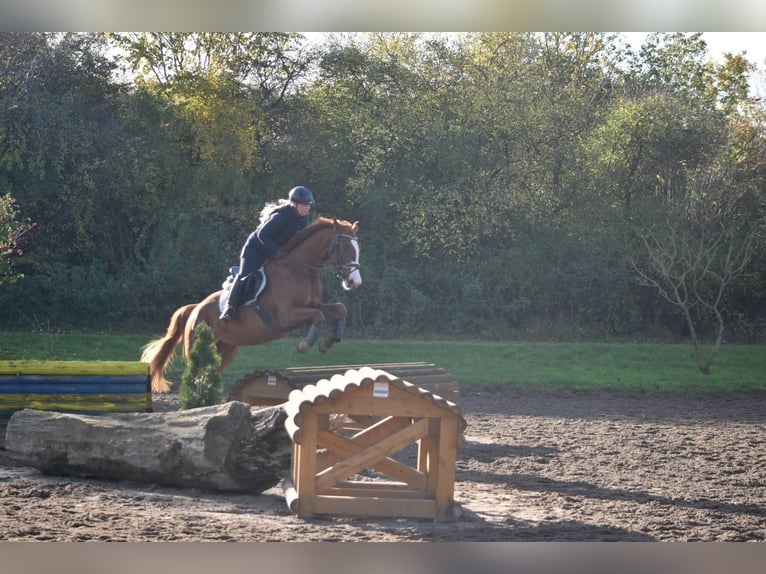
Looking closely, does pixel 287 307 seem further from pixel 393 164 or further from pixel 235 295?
pixel 393 164

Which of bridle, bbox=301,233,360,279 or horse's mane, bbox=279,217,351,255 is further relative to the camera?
horse's mane, bbox=279,217,351,255

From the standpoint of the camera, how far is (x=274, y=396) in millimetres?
6883

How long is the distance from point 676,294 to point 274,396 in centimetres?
655

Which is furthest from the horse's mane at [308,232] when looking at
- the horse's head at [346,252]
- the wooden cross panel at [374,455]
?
the wooden cross panel at [374,455]

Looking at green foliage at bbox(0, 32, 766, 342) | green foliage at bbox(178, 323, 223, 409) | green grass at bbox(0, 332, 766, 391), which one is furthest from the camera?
green grass at bbox(0, 332, 766, 391)

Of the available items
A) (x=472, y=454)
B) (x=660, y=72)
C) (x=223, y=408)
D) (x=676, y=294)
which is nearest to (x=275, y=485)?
(x=223, y=408)

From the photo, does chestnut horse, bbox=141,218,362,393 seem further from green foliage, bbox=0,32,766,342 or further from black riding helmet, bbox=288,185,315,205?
green foliage, bbox=0,32,766,342

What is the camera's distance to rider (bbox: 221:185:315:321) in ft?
26.0

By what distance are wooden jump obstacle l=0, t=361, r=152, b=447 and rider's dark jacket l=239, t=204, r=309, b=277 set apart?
1668 mm

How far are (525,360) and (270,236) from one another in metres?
4.89

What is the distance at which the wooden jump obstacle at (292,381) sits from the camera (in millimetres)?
6844

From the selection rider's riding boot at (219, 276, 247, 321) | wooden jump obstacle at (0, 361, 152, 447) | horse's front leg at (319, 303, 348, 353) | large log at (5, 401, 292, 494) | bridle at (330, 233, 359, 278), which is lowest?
large log at (5, 401, 292, 494)

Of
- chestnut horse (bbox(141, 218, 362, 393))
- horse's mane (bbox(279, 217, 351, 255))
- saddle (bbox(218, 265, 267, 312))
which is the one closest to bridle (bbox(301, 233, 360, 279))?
chestnut horse (bbox(141, 218, 362, 393))

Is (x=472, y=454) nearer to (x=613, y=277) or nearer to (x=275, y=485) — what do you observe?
(x=275, y=485)
